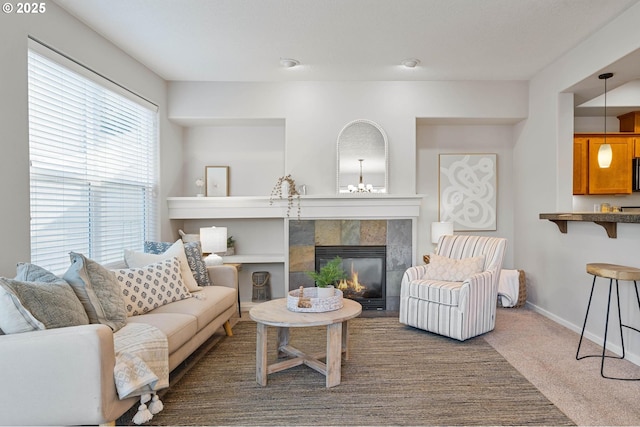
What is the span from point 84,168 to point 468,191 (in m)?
4.23

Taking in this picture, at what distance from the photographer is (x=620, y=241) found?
9.73ft

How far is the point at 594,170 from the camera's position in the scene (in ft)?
14.7

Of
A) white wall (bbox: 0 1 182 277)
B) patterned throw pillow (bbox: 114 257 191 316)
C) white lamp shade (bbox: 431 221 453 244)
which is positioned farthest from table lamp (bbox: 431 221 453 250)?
white wall (bbox: 0 1 182 277)

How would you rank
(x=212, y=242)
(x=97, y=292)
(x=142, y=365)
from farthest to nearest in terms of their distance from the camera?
(x=212, y=242) < (x=97, y=292) < (x=142, y=365)

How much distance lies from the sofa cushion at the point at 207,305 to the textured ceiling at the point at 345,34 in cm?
222

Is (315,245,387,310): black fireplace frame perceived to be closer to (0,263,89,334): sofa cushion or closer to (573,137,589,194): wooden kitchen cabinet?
(573,137,589,194): wooden kitchen cabinet

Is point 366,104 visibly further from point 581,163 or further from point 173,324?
point 173,324

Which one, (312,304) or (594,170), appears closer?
(312,304)

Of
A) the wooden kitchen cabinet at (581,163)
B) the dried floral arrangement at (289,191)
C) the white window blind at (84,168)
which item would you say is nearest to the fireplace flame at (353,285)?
the dried floral arrangement at (289,191)

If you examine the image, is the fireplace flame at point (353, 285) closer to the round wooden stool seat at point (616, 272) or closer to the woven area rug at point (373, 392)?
the woven area rug at point (373, 392)

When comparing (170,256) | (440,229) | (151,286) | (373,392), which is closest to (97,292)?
(151,286)

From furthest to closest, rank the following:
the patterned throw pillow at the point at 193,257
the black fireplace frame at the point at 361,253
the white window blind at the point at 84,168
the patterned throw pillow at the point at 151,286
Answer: the black fireplace frame at the point at 361,253 < the patterned throw pillow at the point at 193,257 < the patterned throw pillow at the point at 151,286 < the white window blind at the point at 84,168

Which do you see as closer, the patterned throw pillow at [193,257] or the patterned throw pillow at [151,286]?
the patterned throw pillow at [151,286]

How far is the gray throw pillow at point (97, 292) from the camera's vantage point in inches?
84.6
